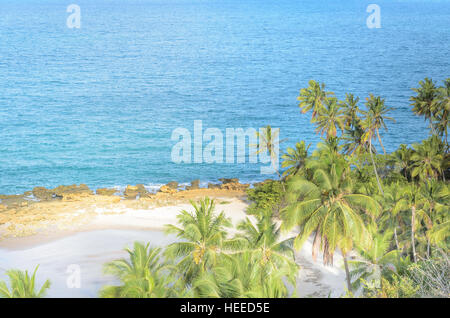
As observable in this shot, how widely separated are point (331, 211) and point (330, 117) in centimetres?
2401

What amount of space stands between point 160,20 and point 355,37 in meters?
64.4

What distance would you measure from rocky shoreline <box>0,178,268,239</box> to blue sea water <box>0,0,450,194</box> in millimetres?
10313

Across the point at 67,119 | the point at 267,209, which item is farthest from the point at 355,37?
the point at 267,209

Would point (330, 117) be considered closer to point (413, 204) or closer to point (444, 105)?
point (444, 105)

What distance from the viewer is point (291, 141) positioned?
77.5 metres

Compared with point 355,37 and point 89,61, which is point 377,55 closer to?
point 355,37

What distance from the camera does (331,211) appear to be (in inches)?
1066

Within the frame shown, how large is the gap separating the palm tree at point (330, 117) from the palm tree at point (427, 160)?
9.64 m

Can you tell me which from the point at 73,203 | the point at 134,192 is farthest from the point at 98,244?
the point at 134,192

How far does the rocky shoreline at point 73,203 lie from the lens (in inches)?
1666

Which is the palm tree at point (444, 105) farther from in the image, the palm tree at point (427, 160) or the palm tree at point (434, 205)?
the palm tree at point (434, 205)

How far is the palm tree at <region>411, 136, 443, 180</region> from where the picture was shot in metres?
40.6

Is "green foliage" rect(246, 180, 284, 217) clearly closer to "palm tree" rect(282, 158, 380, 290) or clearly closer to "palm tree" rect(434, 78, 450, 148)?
"palm tree" rect(282, 158, 380, 290)

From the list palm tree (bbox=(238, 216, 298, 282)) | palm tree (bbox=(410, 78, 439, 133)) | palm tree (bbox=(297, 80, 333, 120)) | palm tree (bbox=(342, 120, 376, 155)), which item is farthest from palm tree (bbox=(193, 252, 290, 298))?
palm tree (bbox=(410, 78, 439, 133))
